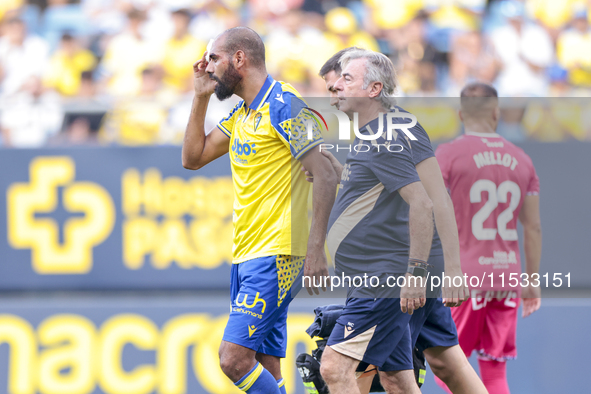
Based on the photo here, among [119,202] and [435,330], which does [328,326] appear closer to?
[435,330]

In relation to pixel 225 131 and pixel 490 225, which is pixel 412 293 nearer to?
pixel 490 225

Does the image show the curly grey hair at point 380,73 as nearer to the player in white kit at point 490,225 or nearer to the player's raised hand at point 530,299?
the player in white kit at point 490,225

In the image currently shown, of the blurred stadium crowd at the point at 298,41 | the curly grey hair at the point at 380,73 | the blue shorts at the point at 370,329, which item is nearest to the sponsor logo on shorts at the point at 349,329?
the blue shorts at the point at 370,329

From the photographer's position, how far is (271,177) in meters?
3.47

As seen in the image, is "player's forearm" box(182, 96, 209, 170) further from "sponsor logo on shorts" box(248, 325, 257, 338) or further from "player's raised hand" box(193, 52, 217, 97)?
"sponsor logo on shorts" box(248, 325, 257, 338)

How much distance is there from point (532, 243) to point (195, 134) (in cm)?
216

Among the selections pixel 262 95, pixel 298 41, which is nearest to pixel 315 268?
pixel 262 95

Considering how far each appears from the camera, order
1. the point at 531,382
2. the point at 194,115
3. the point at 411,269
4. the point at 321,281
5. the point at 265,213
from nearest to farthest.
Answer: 1. the point at 411,269
2. the point at 321,281
3. the point at 265,213
4. the point at 194,115
5. the point at 531,382

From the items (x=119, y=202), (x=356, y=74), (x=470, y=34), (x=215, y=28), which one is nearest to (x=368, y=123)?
(x=356, y=74)

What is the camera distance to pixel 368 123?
3.25 metres

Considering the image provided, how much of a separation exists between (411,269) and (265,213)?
0.84m

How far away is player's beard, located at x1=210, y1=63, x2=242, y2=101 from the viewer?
3512mm

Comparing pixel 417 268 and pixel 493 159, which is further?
pixel 493 159

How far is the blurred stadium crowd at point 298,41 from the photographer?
709cm
